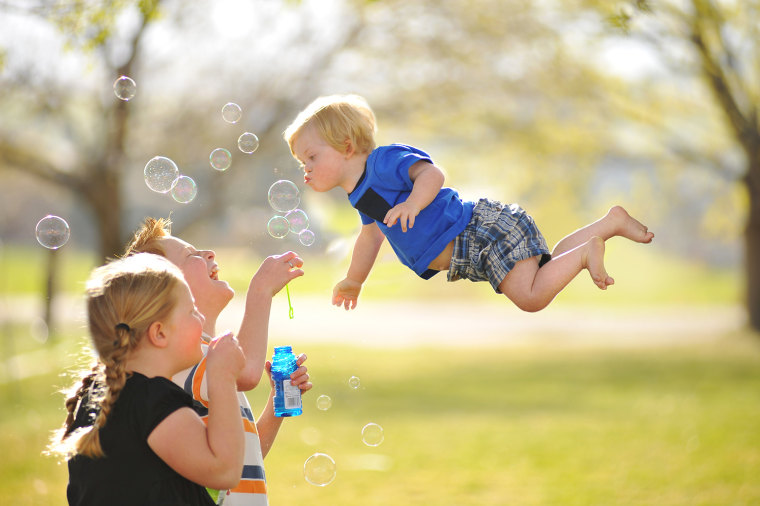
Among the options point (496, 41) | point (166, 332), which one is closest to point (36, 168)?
point (496, 41)

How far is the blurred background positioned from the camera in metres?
6.55

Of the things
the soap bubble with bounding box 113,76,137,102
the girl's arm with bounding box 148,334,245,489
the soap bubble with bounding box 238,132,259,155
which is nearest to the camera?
the girl's arm with bounding box 148,334,245,489

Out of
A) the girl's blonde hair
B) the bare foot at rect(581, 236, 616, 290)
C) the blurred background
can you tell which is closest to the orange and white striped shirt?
the girl's blonde hair

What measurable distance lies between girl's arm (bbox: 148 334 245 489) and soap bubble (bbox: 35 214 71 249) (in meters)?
1.60

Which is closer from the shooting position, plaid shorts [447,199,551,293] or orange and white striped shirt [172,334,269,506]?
orange and white striped shirt [172,334,269,506]

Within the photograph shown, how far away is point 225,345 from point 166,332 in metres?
0.14

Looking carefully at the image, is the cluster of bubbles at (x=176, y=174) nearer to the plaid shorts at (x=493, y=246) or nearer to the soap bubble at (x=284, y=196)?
the soap bubble at (x=284, y=196)

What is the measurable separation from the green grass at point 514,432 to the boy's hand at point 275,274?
1.27 metres

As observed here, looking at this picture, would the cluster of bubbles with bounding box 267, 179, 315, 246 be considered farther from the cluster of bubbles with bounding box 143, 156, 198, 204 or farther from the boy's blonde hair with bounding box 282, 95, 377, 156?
the boy's blonde hair with bounding box 282, 95, 377, 156

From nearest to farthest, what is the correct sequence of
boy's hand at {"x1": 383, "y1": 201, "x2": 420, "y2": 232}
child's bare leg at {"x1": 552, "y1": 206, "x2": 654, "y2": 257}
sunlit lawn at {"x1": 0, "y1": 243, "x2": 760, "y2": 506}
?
1. boy's hand at {"x1": 383, "y1": 201, "x2": 420, "y2": 232}
2. child's bare leg at {"x1": 552, "y1": 206, "x2": 654, "y2": 257}
3. sunlit lawn at {"x1": 0, "y1": 243, "x2": 760, "y2": 506}

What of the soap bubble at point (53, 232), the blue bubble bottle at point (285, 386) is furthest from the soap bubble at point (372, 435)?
the soap bubble at point (53, 232)

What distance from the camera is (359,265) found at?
9.73 feet

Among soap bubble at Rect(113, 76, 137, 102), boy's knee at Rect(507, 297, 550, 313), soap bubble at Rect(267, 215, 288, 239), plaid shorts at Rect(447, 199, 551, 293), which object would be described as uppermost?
soap bubble at Rect(113, 76, 137, 102)

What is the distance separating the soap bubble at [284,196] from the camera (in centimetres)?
328
